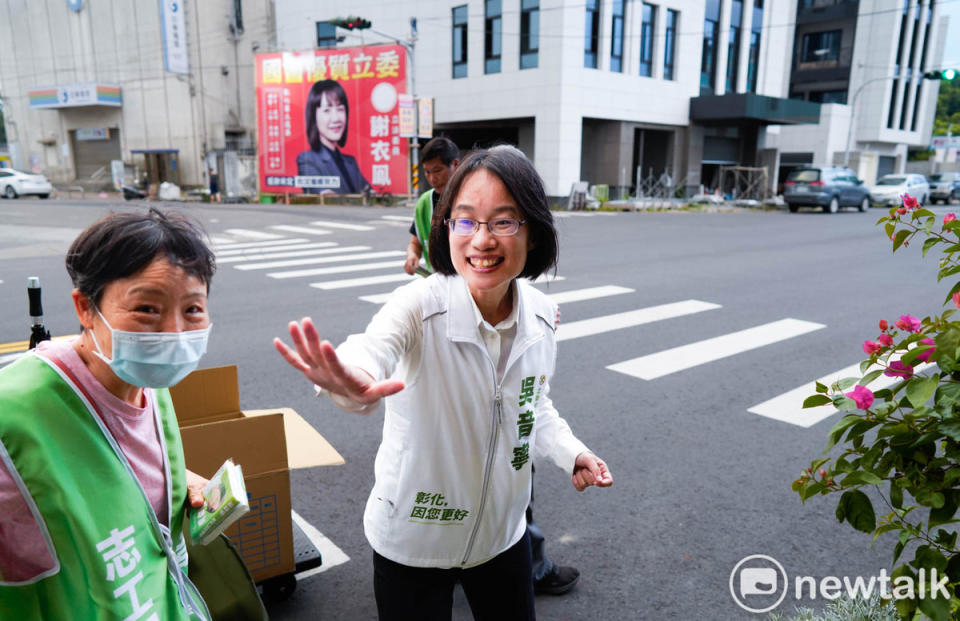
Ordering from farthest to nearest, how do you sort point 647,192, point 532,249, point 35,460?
1. point 647,192
2. point 532,249
3. point 35,460

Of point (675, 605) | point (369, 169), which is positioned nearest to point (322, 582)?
point (675, 605)

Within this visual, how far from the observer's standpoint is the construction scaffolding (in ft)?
109

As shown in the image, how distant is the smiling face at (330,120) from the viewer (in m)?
27.8

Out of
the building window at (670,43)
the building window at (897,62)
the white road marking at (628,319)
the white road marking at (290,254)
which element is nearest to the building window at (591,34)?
the building window at (670,43)

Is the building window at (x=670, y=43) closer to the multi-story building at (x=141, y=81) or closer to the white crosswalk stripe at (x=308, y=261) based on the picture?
the multi-story building at (x=141, y=81)

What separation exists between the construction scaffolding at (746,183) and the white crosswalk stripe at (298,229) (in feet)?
73.3

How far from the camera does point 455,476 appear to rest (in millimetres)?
1810

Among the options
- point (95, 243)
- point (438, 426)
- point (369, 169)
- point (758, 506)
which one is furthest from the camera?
point (369, 169)

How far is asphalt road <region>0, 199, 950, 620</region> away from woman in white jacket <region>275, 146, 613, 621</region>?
1.23 meters

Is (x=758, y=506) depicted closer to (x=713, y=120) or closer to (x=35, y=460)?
(x=35, y=460)

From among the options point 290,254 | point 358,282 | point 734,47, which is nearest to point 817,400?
point 358,282

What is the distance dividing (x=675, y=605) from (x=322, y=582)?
1.62 metres

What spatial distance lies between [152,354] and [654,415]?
14.2 ft

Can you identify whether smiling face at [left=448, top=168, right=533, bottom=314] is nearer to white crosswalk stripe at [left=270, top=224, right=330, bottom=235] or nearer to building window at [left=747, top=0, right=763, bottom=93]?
white crosswalk stripe at [left=270, top=224, right=330, bottom=235]
